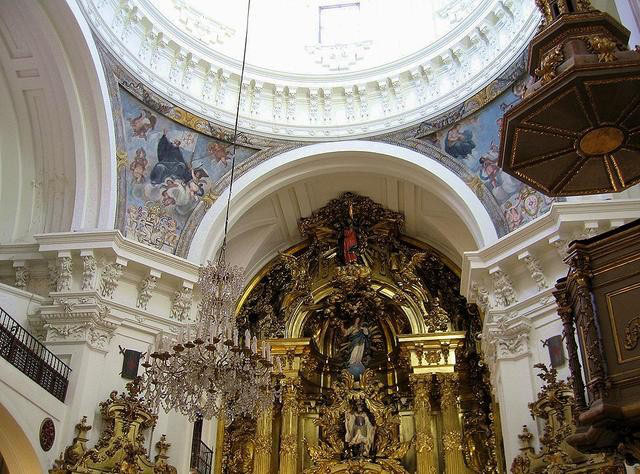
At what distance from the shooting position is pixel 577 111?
5887mm

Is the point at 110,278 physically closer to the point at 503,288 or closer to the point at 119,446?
the point at 119,446

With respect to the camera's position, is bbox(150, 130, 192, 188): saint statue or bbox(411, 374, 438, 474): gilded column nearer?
bbox(150, 130, 192, 188): saint statue

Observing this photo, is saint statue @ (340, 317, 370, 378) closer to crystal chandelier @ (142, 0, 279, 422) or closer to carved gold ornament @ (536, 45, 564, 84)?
crystal chandelier @ (142, 0, 279, 422)

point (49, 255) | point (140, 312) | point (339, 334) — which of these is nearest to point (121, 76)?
point (49, 255)

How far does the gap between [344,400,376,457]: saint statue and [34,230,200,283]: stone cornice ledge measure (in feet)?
14.3

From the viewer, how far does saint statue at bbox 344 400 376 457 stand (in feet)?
40.7

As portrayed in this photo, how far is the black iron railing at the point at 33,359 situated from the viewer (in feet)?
26.5

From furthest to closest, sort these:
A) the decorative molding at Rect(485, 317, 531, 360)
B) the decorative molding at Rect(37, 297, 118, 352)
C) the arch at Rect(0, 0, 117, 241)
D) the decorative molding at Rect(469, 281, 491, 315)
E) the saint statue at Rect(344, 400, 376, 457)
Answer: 1. the saint statue at Rect(344, 400, 376, 457)
2. the decorative molding at Rect(469, 281, 491, 315)
3. the arch at Rect(0, 0, 117, 241)
4. the decorative molding at Rect(485, 317, 531, 360)
5. the decorative molding at Rect(37, 297, 118, 352)

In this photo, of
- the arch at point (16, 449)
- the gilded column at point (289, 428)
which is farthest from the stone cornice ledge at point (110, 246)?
the gilded column at point (289, 428)

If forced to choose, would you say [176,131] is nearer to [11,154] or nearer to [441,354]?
[11,154]

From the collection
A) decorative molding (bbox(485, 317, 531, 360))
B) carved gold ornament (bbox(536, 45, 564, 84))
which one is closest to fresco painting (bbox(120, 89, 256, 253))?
decorative molding (bbox(485, 317, 531, 360))

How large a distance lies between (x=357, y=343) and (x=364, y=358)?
32 cm

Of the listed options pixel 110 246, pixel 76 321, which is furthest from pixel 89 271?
pixel 76 321

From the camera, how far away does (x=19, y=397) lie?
26.4 ft
